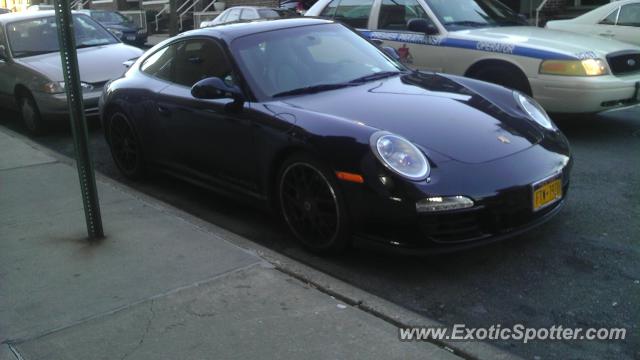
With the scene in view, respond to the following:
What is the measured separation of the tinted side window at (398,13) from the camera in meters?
7.48

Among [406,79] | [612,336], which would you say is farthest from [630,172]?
[612,336]

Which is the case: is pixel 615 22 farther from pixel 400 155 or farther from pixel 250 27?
pixel 400 155

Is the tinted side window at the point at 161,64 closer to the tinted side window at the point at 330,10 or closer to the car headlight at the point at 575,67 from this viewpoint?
the tinted side window at the point at 330,10

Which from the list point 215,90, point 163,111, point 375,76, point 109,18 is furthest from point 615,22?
point 109,18

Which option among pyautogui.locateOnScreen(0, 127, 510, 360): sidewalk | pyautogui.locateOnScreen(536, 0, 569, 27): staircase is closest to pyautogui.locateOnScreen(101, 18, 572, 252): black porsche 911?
pyautogui.locateOnScreen(0, 127, 510, 360): sidewalk

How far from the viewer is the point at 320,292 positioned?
336 cm

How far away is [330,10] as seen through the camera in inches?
328

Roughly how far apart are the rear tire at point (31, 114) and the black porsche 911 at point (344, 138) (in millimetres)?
3271

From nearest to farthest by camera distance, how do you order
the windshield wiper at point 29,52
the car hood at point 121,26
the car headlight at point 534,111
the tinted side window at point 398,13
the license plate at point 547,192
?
1. the license plate at point 547,192
2. the car headlight at point 534,111
3. the tinted side window at point 398,13
4. the windshield wiper at point 29,52
5. the car hood at point 121,26

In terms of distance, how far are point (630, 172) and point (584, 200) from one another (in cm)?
92

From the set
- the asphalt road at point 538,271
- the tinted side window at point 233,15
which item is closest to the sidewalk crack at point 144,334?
the asphalt road at point 538,271

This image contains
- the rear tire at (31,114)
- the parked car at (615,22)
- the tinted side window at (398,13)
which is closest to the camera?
the tinted side window at (398,13)

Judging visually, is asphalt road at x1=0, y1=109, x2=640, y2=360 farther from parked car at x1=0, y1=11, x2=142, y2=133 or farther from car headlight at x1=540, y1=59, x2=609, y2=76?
parked car at x1=0, y1=11, x2=142, y2=133

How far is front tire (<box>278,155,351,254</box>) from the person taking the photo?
145 inches
